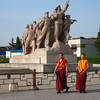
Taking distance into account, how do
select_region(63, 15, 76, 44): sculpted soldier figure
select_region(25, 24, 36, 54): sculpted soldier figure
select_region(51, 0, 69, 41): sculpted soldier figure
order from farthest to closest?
1. select_region(25, 24, 36, 54): sculpted soldier figure
2. select_region(63, 15, 76, 44): sculpted soldier figure
3. select_region(51, 0, 69, 41): sculpted soldier figure

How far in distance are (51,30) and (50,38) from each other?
0.60 metres

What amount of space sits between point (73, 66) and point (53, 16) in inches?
164

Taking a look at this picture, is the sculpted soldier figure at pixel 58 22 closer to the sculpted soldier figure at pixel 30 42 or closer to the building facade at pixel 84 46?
the sculpted soldier figure at pixel 30 42

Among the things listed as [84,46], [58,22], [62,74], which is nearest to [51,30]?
[58,22]

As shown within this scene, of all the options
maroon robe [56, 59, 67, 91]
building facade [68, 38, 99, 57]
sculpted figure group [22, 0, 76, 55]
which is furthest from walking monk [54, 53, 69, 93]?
building facade [68, 38, 99, 57]

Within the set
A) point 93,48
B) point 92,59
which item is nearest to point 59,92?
point 92,59

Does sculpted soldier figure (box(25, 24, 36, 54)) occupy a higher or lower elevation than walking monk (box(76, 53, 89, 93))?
higher

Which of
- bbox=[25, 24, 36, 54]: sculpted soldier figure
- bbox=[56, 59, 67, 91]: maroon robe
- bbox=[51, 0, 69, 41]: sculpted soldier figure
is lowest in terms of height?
bbox=[56, 59, 67, 91]: maroon robe

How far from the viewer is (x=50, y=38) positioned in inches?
725

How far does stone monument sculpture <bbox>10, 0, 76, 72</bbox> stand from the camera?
17.3m

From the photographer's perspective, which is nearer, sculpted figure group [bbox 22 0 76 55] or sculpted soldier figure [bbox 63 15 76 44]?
sculpted figure group [bbox 22 0 76 55]

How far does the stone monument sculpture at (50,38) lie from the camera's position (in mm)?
17297

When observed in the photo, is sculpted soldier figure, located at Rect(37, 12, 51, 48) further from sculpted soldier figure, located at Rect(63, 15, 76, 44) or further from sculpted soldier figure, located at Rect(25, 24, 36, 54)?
sculpted soldier figure, located at Rect(63, 15, 76, 44)

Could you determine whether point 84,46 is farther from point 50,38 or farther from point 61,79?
point 61,79
